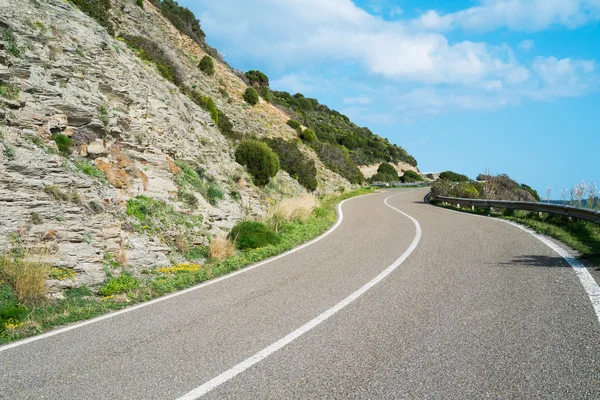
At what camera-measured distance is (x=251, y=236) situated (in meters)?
11.5

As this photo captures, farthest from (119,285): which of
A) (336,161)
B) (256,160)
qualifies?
(336,161)

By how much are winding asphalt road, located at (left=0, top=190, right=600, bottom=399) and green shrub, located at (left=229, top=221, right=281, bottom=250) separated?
147 inches

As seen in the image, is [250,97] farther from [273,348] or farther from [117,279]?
[273,348]

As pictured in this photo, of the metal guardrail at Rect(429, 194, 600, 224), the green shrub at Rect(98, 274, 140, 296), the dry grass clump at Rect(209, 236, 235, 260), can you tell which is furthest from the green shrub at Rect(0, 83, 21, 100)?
the metal guardrail at Rect(429, 194, 600, 224)

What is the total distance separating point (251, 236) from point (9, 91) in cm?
689

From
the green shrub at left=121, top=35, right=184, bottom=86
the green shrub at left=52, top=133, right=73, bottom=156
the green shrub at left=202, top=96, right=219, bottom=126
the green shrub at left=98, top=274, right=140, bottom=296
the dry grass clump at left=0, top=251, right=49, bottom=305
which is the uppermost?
the green shrub at left=121, top=35, right=184, bottom=86

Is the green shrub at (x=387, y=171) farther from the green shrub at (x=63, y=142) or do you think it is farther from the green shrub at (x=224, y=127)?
the green shrub at (x=63, y=142)

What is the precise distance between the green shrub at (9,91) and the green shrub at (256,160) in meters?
10.6

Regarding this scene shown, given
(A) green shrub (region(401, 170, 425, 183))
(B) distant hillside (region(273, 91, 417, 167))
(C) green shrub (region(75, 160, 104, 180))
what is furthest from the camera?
(B) distant hillside (region(273, 91, 417, 167))

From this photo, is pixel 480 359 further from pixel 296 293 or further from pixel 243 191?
pixel 243 191

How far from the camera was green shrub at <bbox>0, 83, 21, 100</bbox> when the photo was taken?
9.15 m

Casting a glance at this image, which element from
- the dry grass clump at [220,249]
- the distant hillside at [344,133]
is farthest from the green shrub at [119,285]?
the distant hillside at [344,133]

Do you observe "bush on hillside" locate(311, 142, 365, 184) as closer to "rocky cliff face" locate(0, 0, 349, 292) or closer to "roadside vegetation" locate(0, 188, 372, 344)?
"rocky cliff face" locate(0, 0, 349, 292)

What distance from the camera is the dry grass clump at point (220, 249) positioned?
1020 cm
